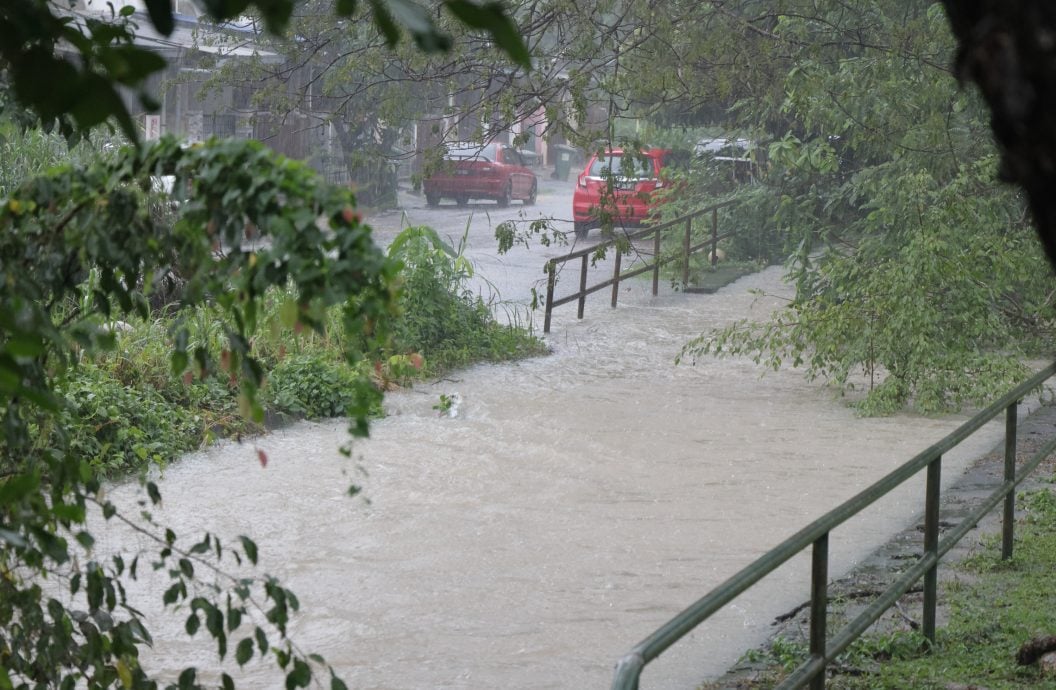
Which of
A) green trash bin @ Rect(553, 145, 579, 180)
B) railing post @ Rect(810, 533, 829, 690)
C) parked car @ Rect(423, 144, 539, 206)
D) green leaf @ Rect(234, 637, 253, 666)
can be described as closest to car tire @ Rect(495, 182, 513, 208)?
parked car @ Rect(423, 144, 539, 206)

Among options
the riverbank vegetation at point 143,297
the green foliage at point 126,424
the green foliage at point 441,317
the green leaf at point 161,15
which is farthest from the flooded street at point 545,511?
the green leaf at point 161,15

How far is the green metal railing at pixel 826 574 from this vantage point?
2643 millimetres

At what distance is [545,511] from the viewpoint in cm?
859

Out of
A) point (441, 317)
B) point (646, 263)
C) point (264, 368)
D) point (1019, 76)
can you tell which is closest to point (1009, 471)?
point (1019, 76)

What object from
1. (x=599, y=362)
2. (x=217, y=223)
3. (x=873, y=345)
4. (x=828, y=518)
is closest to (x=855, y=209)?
(x=599, y=362)

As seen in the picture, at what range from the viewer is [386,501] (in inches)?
346

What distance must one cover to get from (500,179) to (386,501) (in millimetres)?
21411

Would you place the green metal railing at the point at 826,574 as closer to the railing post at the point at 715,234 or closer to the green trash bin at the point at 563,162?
the railing post at the point at 715,234

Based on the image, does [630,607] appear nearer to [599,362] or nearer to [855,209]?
[599,362]

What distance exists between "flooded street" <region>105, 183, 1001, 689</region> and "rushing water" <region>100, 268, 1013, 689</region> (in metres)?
0.02

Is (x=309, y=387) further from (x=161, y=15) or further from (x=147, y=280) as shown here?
(x=161, y=15)

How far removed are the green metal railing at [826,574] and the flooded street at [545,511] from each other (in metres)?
1.34

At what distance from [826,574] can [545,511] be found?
486cm

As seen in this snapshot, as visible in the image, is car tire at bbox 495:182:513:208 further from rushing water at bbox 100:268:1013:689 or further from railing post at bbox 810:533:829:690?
railing post at bbox 810:533:829:690
